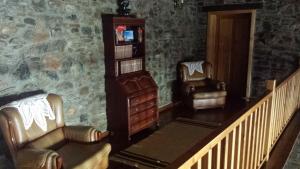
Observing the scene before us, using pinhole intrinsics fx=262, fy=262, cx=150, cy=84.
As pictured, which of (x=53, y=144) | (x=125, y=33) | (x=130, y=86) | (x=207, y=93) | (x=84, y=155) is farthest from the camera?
(x=207, y=93)

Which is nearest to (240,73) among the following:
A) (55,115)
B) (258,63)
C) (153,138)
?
(258,63)

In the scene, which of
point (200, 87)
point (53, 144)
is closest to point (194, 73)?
point (200, 87)

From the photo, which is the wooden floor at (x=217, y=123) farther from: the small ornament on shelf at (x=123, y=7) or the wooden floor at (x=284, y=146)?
the small ornament on shelf at (x=123, y=7)

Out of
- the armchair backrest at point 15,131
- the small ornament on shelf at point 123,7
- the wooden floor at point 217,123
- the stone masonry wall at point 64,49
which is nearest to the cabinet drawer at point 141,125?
the wooden floor at point 217,123

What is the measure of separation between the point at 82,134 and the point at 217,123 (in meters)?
2.71

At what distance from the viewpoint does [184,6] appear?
6242mm

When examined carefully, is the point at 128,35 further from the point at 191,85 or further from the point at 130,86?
the point at 191,85

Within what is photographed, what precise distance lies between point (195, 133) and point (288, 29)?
3.34 meters

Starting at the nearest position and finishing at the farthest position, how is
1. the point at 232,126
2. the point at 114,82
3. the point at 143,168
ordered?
1. the point at 232,126
2. the point at 143,168
3. the point at 114,82

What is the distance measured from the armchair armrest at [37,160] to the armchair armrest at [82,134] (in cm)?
57

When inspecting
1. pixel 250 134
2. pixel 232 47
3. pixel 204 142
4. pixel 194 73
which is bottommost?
pixel 250 134

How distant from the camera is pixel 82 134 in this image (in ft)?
9.71

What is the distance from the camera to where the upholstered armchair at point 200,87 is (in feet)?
A: 18.0

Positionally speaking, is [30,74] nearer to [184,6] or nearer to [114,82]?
[114,82]
